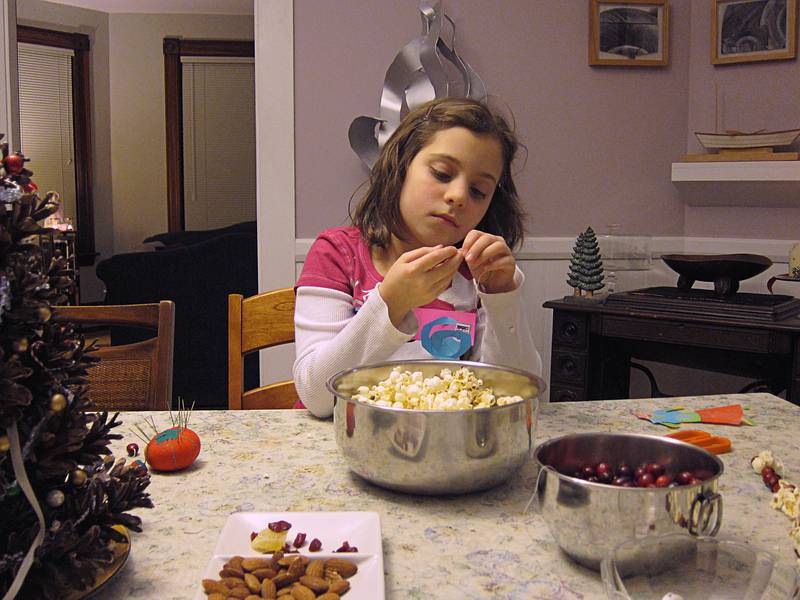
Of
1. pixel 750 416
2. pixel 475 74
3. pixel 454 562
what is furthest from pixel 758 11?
pixel 454 562

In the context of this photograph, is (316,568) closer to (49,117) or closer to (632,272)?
(632,272)

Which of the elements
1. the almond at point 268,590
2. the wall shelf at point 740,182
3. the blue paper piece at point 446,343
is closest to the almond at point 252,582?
the almond at point 268,590

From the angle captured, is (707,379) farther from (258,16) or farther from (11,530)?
(11,530)

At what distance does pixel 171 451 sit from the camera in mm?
1009

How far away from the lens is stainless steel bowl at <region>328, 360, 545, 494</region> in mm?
858

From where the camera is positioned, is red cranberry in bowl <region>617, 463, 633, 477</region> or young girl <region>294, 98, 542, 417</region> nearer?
red cranberry in bowl <region>617, 463, 633, 477</region>

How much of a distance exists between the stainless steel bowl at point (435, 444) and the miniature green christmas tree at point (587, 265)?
1.93 m

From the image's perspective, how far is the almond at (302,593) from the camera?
67cm

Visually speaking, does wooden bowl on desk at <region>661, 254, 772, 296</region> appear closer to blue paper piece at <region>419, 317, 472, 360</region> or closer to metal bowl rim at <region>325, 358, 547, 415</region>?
blue paper piece at <region>419, 317, 472, 360</region>

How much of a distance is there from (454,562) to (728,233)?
2618mm

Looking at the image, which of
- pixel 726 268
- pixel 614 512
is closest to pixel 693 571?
pixel 614 512

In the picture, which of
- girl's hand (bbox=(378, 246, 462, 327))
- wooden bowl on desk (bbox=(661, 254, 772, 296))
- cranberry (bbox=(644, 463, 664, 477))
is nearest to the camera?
cranberry (bbox=(644, 463, 664, 477))

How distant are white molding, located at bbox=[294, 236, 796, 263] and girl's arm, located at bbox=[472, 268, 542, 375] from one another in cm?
147

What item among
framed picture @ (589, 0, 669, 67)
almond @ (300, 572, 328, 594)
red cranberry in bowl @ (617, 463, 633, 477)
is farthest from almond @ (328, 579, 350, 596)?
framed picture @ (589, 0, 669, 67)
